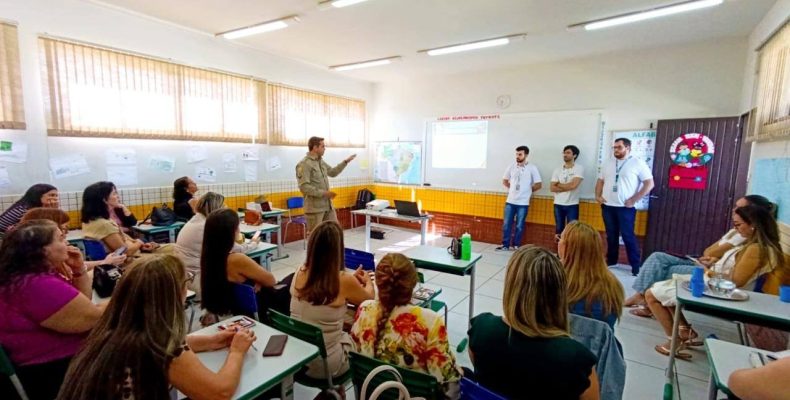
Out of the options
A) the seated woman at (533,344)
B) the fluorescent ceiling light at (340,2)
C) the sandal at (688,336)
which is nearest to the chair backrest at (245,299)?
the seated woman at (533,344)

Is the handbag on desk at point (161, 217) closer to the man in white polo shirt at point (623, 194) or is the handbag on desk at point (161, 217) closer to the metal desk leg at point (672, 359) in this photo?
the metal desk leg at point (672, 359)

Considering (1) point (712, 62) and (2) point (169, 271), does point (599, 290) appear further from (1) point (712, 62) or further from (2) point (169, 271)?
(1) point (712, 62)

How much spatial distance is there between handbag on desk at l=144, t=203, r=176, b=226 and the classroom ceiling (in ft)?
7.42

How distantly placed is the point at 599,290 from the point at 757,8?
4.03 meters

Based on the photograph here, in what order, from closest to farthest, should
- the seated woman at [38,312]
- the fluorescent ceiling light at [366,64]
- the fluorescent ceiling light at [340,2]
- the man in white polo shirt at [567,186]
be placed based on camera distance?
1. the seated woman at [38,312]
2. the fluorescent ceiling light at [340,2]
3. the man in white polo shirt at [567,186]
4. the fluorescent ceiling light at [366,64]

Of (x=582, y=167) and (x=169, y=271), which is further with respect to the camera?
(x=582, y=167)

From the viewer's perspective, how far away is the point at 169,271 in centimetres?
116

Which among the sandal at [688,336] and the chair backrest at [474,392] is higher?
the chair backrest at [474,392]

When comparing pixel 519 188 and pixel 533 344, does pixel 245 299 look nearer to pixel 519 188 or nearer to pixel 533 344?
pixel 533 344

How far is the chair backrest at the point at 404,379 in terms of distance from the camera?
131 cm

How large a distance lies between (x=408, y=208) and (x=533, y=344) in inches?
155

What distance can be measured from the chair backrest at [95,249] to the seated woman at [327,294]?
7.37 feet

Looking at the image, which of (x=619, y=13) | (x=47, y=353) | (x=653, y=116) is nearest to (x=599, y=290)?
(x=47, y=353)

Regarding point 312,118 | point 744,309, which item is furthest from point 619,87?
point 312,118
